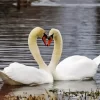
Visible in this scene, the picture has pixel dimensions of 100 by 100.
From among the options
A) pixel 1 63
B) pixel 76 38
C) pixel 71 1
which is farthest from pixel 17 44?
pixel 71 1

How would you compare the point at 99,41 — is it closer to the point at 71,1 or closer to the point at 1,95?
the point at 1,95

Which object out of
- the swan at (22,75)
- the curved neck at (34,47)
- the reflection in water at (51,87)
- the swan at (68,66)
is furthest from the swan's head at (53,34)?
→ the reflection in water at (51,87)

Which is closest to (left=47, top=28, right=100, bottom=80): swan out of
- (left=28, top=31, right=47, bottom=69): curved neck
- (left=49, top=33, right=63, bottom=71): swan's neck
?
(left=49, top=33, right=63, bottom=71): swan's neck

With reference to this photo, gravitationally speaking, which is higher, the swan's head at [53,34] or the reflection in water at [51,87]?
the swan's head at [53,34]

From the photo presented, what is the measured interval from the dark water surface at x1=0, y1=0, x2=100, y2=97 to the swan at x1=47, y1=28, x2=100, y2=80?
204 mm

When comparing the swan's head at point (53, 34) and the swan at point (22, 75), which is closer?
the swan at point (22, 75)

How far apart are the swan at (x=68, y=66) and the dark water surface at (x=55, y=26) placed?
8.0 inches

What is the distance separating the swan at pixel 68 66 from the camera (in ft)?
39.3

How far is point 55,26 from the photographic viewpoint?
69.9ft

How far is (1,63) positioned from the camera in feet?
44.2

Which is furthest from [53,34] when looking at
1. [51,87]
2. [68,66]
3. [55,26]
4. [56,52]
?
[55,26]

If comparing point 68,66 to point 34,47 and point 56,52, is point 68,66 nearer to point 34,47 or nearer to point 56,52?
point 56,52

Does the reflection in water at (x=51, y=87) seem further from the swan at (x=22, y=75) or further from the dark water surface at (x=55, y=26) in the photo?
the swan at (x=22, y=75)

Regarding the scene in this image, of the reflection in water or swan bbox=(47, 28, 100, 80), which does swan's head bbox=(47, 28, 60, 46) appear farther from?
the reflection in water
